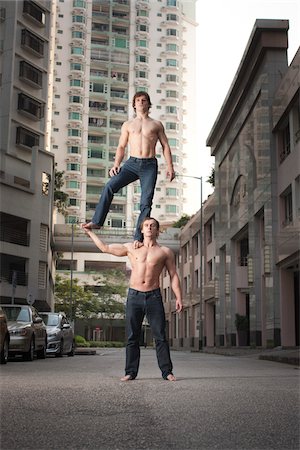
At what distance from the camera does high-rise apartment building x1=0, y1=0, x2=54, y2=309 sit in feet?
154

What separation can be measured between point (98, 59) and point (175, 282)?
99.7m

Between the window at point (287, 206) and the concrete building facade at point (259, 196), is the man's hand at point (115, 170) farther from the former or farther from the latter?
the window at point (287, 206)

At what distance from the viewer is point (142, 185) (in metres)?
7.76

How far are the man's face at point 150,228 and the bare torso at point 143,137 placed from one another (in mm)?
791

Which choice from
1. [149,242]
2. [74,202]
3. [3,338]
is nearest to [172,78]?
[74,202]

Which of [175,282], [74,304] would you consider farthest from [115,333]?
[175,282]

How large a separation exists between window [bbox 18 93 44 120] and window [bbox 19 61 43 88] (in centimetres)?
132

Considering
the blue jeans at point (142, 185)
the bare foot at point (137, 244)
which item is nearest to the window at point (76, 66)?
the blue jeans at point (142, 185)

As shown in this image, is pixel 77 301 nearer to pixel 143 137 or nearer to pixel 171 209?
pixel 171 209

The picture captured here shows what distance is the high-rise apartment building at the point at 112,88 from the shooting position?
320ft

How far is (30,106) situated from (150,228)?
4529 cm

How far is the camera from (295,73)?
1097 inches

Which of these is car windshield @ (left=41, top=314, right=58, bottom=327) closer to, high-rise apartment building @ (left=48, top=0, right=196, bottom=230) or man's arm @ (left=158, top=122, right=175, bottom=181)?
man's arm @ (left=158, top=122, right=175, bottom=181)

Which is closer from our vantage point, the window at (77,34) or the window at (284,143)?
the window at (284,143)
